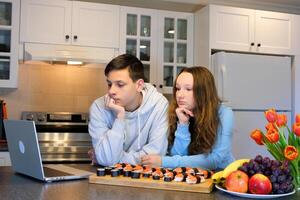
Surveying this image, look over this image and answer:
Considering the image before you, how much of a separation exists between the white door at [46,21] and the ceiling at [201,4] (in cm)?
44

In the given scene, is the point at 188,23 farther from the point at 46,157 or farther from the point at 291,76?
the point at 46,157

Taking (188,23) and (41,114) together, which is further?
(188,23)

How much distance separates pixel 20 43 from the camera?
119 inches

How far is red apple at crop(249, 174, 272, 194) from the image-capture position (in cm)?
112

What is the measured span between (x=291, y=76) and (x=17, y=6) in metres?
2.52

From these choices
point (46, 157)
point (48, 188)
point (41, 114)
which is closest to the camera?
point (48, 188)

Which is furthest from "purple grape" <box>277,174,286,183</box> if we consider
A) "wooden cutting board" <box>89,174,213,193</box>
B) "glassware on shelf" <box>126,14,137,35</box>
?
"glassware on shelf" <box>126,14,137,35</box>

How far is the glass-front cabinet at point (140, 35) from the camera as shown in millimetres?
3301

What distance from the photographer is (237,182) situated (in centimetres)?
115

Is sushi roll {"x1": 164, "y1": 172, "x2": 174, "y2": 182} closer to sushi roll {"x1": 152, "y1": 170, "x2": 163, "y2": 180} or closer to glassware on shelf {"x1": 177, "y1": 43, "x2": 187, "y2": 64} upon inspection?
sushi roll {"x1": 152, "y1": 170, "x2": 163, "y2": 180}

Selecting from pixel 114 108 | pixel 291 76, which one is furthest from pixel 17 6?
pixel 291 76

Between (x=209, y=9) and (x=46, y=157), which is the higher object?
(x=209, y=9)

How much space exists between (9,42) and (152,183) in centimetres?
229

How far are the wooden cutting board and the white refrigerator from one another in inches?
77.9
